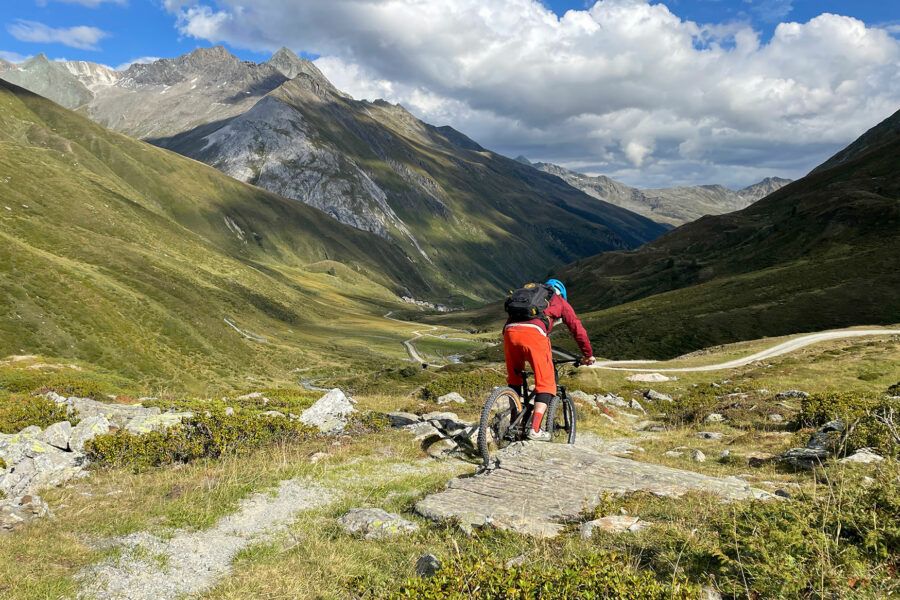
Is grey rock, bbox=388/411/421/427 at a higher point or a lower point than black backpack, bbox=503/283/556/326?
lower

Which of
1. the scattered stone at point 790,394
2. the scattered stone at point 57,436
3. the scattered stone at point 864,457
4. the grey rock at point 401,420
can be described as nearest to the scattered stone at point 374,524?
the scattered stone at point 864,457

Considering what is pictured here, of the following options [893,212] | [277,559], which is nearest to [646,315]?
[893,212]

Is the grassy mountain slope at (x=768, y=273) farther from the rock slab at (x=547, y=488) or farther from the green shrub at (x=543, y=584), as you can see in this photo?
the green shrub at (x=543, y=584)

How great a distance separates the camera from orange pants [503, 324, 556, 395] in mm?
11469

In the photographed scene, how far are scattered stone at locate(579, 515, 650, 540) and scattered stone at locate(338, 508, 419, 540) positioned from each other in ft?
9.42

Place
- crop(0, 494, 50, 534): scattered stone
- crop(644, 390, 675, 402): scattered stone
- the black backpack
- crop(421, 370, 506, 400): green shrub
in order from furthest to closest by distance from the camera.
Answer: crop(644, 390, 675, 402): scattered stone → crop(421, 370, 506, 400): green shrub → the black backpack → crop(0, 494, 50, 534): scattered stone

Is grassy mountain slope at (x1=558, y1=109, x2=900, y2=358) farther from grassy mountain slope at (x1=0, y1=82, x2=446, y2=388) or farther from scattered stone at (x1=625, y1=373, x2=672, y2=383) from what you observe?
grassy mountain slope at (x1=0, y1=82, x2=446, y2=388)

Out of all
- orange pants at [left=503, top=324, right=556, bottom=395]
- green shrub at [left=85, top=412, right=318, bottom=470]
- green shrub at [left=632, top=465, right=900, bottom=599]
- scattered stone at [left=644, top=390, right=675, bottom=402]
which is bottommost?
scattered stone at [left=644, top=390, right=675, bottom=402]

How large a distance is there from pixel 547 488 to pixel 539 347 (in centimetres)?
346

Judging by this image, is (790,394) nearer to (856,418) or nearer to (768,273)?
(856,418)

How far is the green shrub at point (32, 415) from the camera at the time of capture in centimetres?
1594

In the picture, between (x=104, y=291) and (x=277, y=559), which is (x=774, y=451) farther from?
(x=104, y=291)

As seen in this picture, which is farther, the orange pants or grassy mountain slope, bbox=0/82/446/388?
grassy mountain slope, bbox=0/82/446/388

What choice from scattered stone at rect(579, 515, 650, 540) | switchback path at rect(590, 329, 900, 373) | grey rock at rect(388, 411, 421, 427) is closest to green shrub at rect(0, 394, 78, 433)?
grey rock at rect(388, 411, 421, 427)
